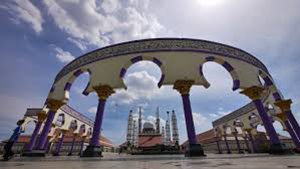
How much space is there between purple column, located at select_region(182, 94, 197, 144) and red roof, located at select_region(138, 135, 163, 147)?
3190cm

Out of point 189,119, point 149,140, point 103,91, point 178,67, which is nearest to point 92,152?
point 103,91

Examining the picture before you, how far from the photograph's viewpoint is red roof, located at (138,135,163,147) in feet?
136

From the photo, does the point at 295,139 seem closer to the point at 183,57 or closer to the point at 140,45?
the point at 183,57

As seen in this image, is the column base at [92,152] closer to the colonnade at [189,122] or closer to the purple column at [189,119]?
the colonnade at [189,122]

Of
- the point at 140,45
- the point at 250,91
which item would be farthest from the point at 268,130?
the point at 140,45

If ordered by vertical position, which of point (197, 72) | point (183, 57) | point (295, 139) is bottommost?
point (295, 139)

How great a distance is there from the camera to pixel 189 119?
10562 mm

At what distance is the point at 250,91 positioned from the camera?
40.7ft

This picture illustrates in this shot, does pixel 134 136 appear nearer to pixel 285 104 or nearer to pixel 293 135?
pixel 293 135

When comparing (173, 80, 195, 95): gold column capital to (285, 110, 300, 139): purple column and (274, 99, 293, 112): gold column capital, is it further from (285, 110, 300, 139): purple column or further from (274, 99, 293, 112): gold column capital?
(285, 110, 300, 139): purple column

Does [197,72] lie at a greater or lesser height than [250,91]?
greater

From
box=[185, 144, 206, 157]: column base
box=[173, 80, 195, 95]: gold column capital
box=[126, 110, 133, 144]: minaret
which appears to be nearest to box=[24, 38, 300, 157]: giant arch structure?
box=[173, 80, 195, 95]: gold column capital

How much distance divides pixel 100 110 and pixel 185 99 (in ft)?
18.6

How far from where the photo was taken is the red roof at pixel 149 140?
41.4 metres
